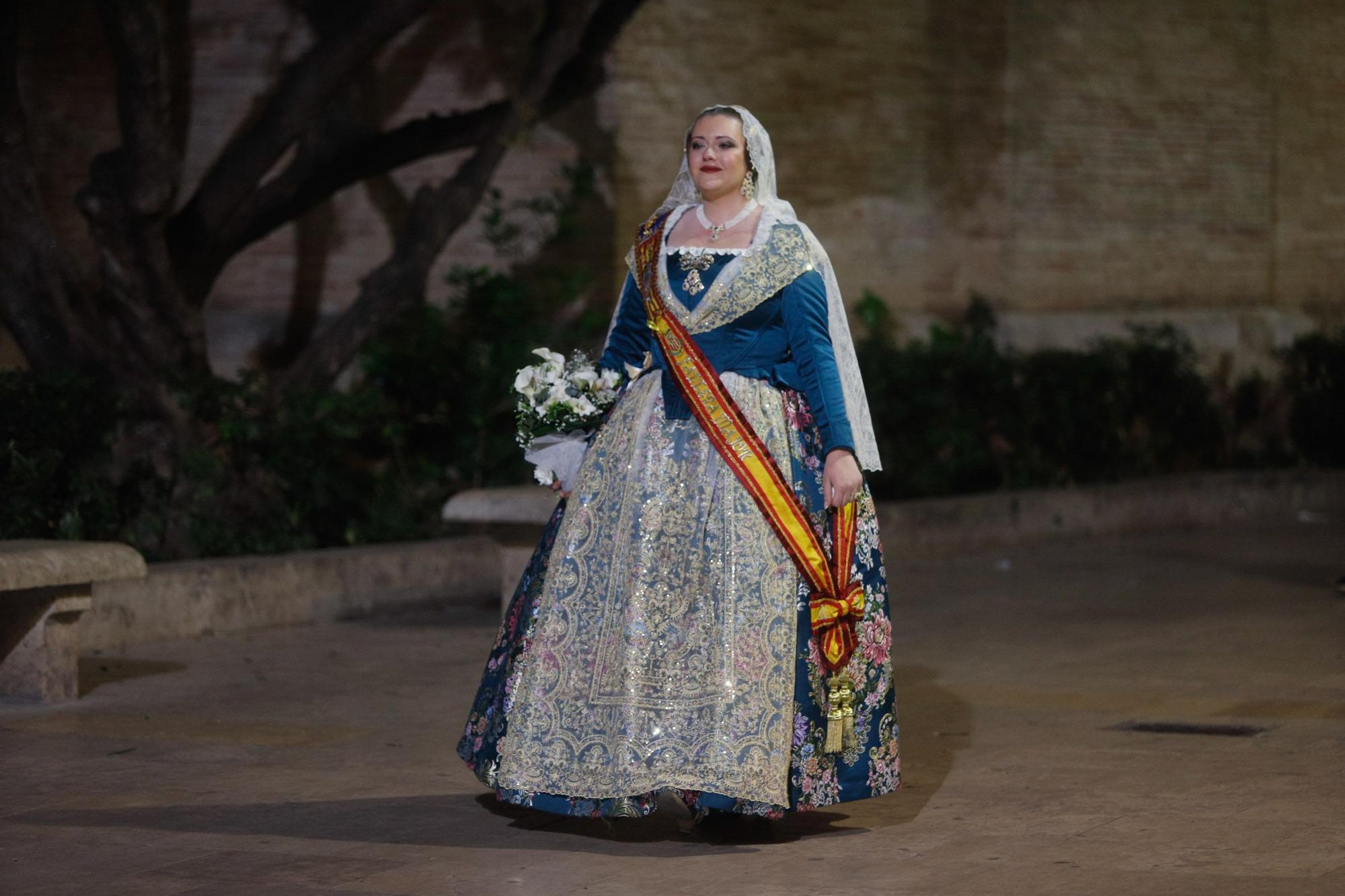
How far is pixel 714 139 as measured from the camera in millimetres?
5555

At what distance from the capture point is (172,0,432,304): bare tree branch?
414 inches

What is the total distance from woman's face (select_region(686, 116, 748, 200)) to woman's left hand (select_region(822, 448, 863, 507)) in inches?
31.5

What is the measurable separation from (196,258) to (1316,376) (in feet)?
31.2

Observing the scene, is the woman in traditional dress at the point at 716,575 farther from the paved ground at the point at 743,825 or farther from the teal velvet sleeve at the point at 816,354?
the paved ground at the point at 743,825

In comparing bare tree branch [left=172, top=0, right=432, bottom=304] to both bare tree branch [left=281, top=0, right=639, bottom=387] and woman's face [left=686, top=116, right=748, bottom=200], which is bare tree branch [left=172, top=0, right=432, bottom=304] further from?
woman's face [left=686, top=116, right=748, bottom=200]

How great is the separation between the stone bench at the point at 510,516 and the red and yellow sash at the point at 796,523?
10.6 feet

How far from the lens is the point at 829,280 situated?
562 centimetres

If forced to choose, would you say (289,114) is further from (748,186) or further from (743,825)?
(743,825)

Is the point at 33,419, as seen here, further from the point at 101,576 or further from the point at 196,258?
the point at 101,576

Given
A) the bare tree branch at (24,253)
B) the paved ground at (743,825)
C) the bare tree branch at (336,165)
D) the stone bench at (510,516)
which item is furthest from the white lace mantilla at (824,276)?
the bare tree branch at (336,165)

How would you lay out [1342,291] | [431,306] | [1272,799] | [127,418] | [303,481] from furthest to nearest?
[1342,291] < [431,306] < [303,481] < [127,418] < [1272,799]

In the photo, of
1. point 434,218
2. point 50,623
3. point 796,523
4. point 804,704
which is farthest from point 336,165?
point 804,704

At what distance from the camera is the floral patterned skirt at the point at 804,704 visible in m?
5.27

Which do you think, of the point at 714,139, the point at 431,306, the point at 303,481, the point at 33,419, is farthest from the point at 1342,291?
the point at 714,139
